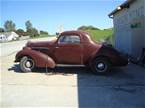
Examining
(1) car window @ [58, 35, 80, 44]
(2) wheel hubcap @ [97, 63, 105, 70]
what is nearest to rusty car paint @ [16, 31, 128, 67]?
(1) car window @ [58, 35, 80, 44]

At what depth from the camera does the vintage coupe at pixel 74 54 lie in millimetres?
13000

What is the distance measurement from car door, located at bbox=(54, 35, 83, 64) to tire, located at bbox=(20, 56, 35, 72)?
108 centimetres

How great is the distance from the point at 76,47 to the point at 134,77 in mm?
2714

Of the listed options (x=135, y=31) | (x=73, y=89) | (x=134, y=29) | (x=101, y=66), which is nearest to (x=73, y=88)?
(x=73, y=89)

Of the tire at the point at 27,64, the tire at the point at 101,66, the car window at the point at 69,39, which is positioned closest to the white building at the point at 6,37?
the tire at the point at 27,64

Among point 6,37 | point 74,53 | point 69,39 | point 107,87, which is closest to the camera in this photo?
point 107,87

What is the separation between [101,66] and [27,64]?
3.10 meters

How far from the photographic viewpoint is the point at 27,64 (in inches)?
534

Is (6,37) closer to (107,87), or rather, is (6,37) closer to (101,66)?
(101,66)

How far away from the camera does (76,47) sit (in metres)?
13.3

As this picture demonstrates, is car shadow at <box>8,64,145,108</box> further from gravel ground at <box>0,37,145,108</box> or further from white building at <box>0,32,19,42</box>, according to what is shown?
white building at <box>0,32,19,42</box>

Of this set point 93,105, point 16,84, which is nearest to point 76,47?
point 16,84

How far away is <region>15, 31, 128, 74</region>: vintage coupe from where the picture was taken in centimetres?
1300

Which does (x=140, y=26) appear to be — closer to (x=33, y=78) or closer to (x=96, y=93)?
(x=33, y=78)
